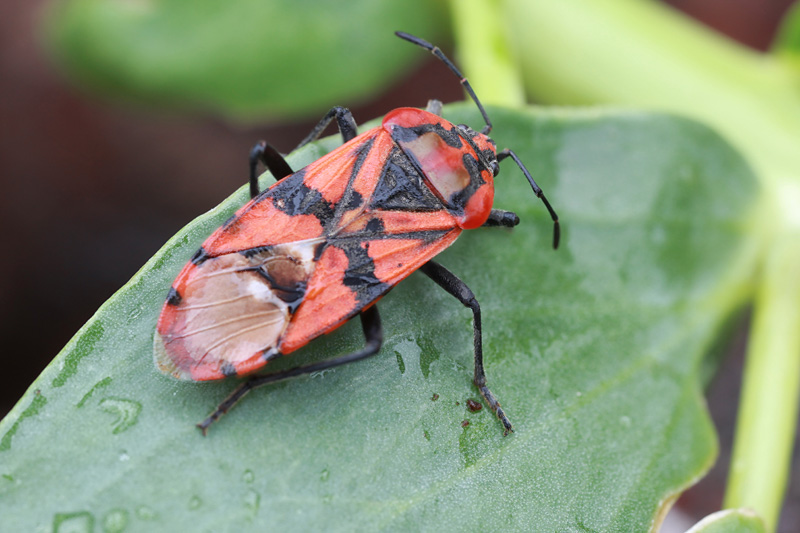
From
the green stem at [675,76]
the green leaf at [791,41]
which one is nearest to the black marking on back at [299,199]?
the green stem at [675,76]

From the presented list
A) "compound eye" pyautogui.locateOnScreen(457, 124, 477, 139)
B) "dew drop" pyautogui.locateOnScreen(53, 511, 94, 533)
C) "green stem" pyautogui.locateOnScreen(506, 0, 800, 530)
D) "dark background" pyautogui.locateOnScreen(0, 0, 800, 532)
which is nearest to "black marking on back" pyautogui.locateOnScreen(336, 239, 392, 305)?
"compound eye" pyautogui.locateOnScreen(457, 124, 477, 139)

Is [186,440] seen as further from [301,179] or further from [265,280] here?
[301,179]

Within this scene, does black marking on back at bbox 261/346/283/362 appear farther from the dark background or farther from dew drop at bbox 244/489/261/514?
the dark background

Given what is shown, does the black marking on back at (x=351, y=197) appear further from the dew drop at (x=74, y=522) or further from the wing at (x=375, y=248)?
the dew drop at (x=74, y=522)

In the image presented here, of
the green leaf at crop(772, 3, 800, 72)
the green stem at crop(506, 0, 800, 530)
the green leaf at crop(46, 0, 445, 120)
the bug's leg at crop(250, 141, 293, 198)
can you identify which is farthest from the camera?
the green leaf at crop(46, 0, 445, 120)

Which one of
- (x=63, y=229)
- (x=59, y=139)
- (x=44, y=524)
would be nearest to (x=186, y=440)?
(x=44, y=524)

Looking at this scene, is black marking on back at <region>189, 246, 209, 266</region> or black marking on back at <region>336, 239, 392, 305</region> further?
black marking on back at <region>336, 239, 392, 305</region>

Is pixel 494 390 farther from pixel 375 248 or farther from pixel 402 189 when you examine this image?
pixel 402 189
